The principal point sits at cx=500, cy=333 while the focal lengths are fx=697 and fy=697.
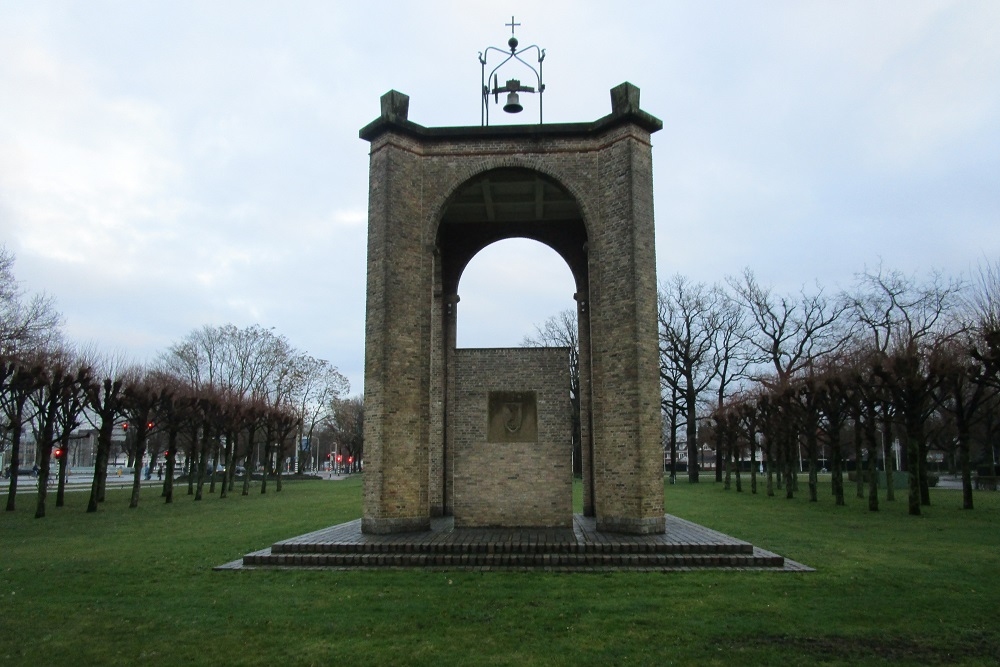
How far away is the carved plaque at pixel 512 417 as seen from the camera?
15.3 meters

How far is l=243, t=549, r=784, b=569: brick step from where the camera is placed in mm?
11648

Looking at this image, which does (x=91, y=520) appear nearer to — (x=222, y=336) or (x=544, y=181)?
(x=544, y=181)

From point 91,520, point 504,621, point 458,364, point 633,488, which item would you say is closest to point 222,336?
point 91,520

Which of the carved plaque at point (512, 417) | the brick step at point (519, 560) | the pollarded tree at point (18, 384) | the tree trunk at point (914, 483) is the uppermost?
the pollarded tree at point (18, 384)

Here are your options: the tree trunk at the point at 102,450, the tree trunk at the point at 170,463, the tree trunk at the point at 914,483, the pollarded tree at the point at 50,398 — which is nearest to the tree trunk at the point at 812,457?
the tree trunk at the point at 914,483

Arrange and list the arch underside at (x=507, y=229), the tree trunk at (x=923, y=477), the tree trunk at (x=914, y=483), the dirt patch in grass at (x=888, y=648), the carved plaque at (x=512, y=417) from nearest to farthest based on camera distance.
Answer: the dirt patch in grass at (x=888, y=648)
the carved plaque at (x=512, y=417)
the arch underside at (x=507, y=229)
the tree trunk at (x=914, y=483)
the tree trunk at (x=923, y=477)

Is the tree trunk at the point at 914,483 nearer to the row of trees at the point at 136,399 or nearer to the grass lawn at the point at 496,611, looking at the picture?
the grass lawn at the point at 496,611

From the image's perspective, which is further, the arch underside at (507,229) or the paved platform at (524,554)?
the arch underside at (507,229)

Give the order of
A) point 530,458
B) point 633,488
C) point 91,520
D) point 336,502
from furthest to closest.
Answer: point 336,502, point 91,520, point 530,458, point 633,488

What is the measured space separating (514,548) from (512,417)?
145 inches

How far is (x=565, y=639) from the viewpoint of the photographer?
741 centimetres

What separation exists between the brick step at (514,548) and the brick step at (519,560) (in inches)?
3.6

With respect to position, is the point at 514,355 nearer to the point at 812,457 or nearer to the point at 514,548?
the point at 514,548

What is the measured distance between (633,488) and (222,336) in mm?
40531
